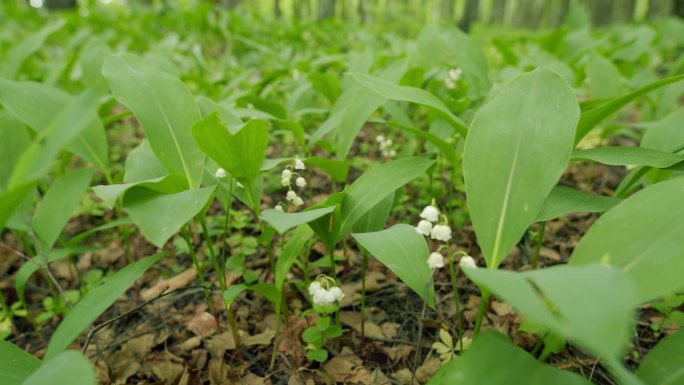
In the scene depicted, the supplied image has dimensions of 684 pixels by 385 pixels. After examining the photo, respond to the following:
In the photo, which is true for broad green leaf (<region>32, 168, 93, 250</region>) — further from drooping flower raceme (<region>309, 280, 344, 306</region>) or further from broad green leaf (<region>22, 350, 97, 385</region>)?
drooping flower raceme (<region>309, 280, 344, 306</region>)

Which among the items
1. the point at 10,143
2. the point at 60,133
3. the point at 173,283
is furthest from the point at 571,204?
the point at 10,143

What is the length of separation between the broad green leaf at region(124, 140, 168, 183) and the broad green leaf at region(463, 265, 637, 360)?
1.30m

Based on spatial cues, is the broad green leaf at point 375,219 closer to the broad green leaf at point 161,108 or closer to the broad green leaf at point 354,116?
the broad green leaf at point 354,116

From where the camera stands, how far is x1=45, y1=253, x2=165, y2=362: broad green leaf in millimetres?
1319

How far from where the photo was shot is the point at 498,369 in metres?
1.05

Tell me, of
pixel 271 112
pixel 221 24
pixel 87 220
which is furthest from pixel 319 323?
pixel 221 24

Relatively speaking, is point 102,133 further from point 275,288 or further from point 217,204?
point 275,288

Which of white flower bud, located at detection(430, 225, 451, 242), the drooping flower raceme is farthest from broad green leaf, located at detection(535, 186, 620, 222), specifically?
the drooping flower raceme

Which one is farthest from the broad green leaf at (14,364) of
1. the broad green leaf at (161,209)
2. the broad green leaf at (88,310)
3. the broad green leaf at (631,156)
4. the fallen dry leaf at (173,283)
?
the broad green leaf at (631,156)

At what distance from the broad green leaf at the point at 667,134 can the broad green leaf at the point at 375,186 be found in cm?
96

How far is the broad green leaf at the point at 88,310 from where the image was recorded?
1319mm

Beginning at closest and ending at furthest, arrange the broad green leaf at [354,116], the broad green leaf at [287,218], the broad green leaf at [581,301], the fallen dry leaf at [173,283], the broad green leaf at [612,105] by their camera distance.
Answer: the broad green leaf at [581,301]
the broad green leaf at [287,218]
the broad green leaf at [612,105]
the broad green leaf at [354,116]
the fallen dry leaf at [173,283]

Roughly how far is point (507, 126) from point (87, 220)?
2.79m

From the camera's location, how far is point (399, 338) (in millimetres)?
1898
